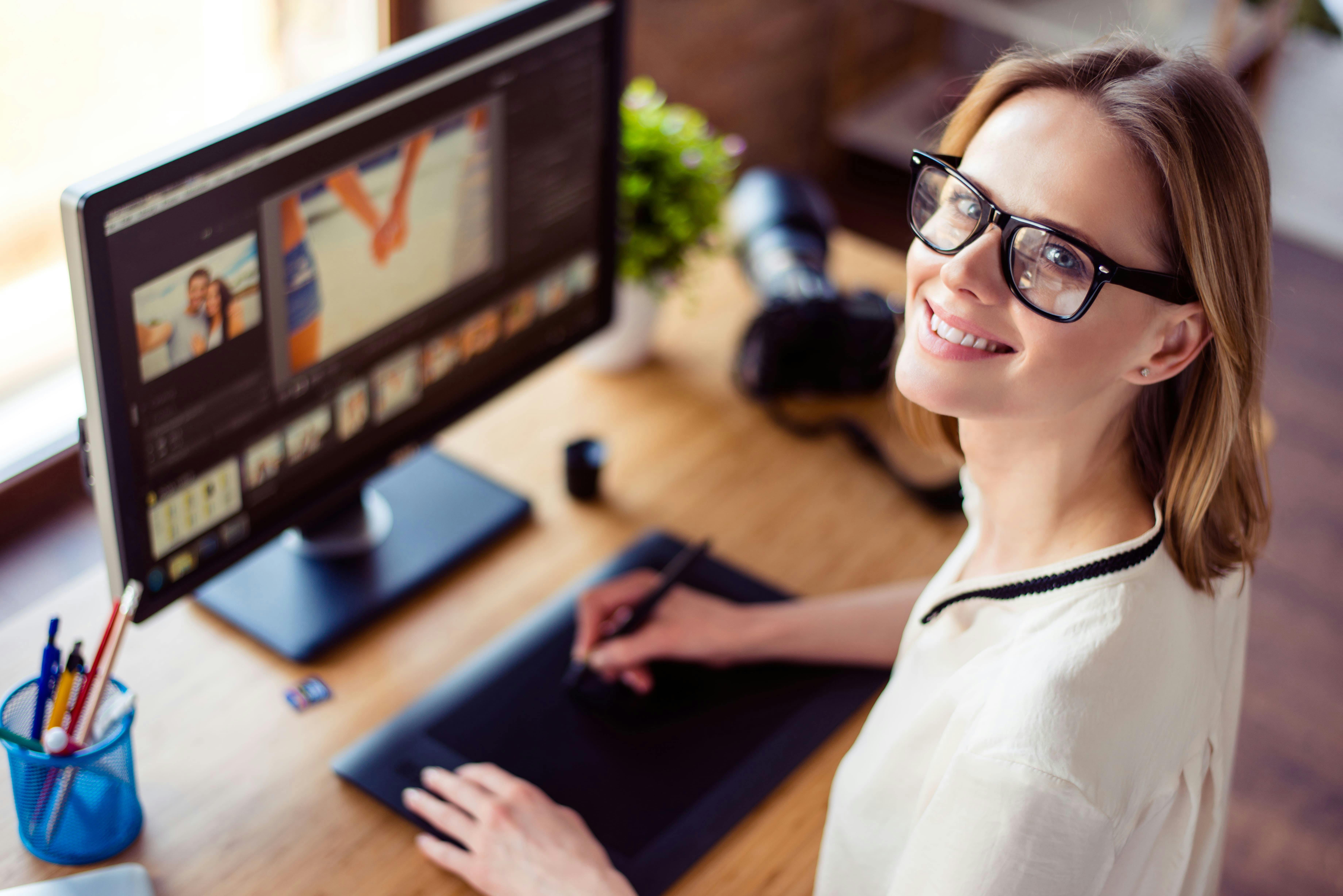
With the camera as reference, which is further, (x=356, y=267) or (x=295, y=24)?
(x=295, y=24)

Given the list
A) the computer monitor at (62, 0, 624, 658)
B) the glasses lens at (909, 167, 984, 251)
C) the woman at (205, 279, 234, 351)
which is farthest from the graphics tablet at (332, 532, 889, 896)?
the glasses lens at (909, 167, 984, 251)

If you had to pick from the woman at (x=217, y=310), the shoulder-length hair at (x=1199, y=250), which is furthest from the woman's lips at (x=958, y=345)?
the woman at (x=217, y=310)

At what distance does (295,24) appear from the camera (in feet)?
6.38

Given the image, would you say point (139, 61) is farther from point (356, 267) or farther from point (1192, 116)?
point (1192, 116)

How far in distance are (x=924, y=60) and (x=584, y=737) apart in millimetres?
2902

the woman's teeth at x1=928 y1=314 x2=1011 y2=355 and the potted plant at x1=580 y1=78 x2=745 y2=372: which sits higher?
the woman's teeth at x1=928 y1=314 x2=1011 y2=355

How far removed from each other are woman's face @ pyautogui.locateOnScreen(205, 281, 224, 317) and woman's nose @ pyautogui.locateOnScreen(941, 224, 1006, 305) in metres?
0.54

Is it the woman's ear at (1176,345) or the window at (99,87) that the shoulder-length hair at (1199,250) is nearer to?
the woman's ear at (1176,345)

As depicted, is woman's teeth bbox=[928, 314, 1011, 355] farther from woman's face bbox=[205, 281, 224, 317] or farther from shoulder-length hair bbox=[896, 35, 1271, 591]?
woman's face bbox=[205, 281, 224, 317]

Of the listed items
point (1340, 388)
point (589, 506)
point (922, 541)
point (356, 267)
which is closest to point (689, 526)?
point (589, 506)

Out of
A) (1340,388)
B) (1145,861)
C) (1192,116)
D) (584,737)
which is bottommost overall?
(1340,388)

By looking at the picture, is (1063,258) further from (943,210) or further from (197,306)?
(197,306)

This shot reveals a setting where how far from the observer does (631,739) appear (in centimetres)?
110

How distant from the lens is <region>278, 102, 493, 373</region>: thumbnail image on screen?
101 centimetres
